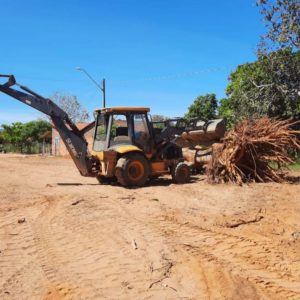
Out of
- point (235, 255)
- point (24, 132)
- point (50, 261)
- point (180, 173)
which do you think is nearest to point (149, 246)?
point (235, 255)

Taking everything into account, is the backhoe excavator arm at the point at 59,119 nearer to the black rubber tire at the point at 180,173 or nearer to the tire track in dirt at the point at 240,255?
the black rubber tire at the point at 180,173

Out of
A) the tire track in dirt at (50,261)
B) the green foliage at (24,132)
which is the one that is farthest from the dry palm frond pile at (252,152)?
the green foliage at (24,132)

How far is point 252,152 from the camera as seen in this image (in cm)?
1417

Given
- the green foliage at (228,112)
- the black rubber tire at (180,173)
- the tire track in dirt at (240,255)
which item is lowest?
the tire track in dirt at (240,255)

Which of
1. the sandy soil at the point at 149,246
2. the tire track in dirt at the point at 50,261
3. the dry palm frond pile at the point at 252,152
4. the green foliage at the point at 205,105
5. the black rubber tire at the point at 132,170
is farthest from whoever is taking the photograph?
the green foliage at the point at 205,105

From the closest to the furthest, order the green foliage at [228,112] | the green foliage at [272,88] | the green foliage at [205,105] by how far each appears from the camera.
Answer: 1. the green foliage at [272,88]
2. the green foliage at [228,112]
3. the green foliage at [205,105]

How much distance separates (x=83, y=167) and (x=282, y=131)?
246 inches

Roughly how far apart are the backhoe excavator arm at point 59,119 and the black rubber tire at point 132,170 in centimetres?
140

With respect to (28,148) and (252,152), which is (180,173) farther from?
(28,148)

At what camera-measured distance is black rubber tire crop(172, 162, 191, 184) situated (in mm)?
14516

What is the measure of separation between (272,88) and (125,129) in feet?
37.9

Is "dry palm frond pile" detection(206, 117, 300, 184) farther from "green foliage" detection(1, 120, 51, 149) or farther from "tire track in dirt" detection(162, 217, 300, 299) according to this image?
"green foliage" detection(1, 120, 51, 149)

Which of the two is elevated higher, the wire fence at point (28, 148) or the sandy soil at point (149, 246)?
the wire fence at point (28, 148)

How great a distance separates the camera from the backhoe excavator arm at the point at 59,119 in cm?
1430
